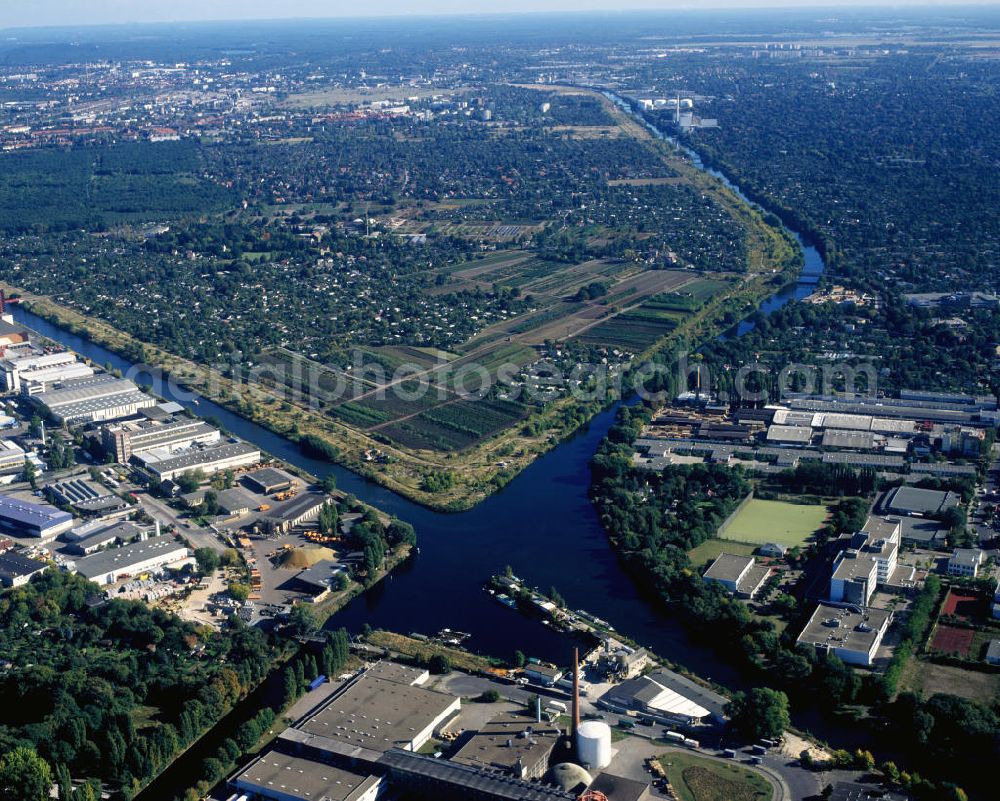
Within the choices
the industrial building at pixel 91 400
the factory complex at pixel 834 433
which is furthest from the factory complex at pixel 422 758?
the industrial building at pixel 91 400

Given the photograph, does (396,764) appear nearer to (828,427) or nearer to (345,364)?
(828,427)

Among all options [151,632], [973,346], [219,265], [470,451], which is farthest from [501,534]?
[219,265]

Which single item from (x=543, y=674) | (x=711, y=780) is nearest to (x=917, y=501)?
(x=543, y=674)

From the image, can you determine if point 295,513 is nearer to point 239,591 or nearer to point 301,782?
point 239,591

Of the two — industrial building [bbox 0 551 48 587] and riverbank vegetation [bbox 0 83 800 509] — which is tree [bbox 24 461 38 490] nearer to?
industrial building [bbox 0 551 48 587]

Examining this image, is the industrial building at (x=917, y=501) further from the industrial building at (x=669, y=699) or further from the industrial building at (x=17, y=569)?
the industrial building at (x=17, y=569)

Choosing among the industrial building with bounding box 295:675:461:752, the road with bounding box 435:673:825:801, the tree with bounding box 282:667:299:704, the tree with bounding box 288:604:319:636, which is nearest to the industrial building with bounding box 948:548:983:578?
the road with bounding box 435:673:825:801

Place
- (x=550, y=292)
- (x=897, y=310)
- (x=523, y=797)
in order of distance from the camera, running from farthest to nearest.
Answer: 1. (x=550, y=292)
2. (x=897, y=310)
3. (x=523, y=797)
